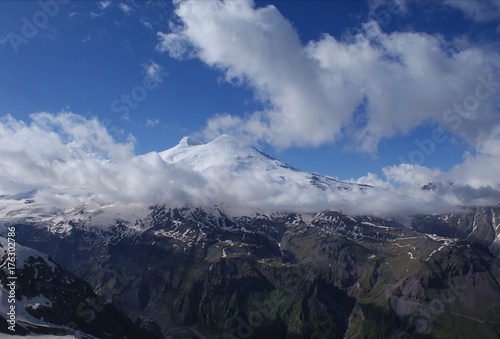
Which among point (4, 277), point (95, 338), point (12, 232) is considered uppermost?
point (12, 232)

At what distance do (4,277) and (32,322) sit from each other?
31.2 metres

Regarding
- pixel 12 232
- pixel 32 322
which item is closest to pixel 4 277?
pixel 32 322

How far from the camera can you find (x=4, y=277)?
650ft

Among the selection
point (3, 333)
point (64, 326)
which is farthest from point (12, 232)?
point (64, 326)

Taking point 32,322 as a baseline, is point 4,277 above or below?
above

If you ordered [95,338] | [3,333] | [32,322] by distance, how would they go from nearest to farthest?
[3,333] < [32,322] < [95,338]

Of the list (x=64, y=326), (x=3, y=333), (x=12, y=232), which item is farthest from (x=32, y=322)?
(x=12, y=232)

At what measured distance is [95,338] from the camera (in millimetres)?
194000

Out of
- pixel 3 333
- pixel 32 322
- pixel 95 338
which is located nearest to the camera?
pixel 3 333

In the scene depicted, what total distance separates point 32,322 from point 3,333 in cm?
2696

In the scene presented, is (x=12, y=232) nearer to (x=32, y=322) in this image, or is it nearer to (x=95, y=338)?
(x=32, y=322)

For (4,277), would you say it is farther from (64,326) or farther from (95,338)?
(95,338)

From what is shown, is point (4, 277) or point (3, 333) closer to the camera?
point (3, 333)

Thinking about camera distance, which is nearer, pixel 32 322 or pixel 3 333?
pixel 3 333
